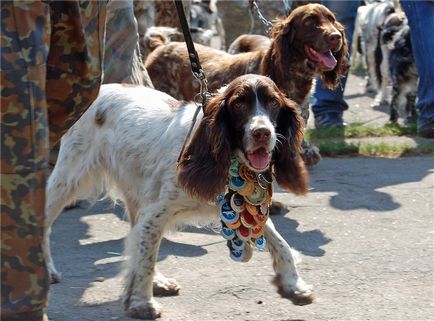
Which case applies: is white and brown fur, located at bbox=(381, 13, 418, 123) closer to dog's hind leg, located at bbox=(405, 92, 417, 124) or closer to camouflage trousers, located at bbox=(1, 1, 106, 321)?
dog's hind leg, located at bbox=(405, 92, 417, 124)

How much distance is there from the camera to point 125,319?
4.24 m

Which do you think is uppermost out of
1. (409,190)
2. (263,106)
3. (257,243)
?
(263,106)

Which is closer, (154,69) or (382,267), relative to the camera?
(382,267)

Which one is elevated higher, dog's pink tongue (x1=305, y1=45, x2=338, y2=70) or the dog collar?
dog's pink tongue (x1=305, y1=45, x2=338, y2=70)

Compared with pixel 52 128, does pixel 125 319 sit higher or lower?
lower

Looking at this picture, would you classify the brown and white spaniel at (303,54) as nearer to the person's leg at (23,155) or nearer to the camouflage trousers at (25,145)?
the camouflage trousers at (25,145)

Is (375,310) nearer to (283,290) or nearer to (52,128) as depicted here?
(283,290)

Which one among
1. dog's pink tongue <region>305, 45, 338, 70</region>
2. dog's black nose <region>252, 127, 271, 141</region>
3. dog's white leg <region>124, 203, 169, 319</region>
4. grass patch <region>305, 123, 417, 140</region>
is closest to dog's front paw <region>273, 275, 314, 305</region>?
dog's white leg <region>124, 203, 169, 319</region>

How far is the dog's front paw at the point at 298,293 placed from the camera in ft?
13.9

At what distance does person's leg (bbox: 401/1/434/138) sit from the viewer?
799cm

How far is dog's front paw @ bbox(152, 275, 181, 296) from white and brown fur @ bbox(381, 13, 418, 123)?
4.98m

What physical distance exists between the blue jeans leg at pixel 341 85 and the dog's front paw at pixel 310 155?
5.09 ft

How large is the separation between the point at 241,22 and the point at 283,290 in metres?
8.33

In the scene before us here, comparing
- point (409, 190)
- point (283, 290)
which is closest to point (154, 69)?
point (409, 190)
